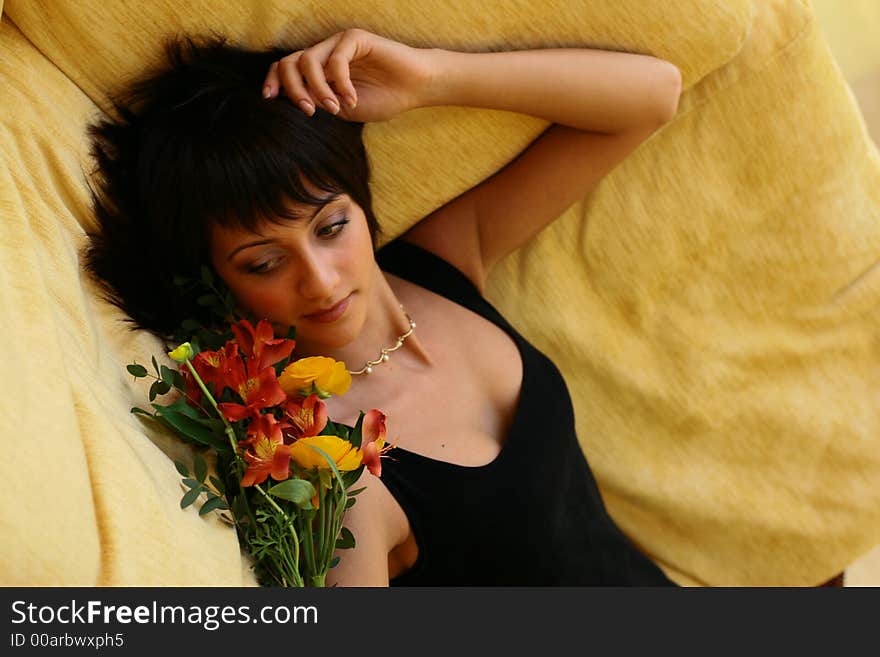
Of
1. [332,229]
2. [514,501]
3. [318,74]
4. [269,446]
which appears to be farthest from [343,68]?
[514,501]

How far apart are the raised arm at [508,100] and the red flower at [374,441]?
1.11ft

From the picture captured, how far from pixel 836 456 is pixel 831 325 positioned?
0.21 m

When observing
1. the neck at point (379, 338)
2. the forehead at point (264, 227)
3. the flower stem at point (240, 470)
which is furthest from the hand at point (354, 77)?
the flower stem at point (240, 470)

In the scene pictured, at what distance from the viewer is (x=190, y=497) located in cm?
96

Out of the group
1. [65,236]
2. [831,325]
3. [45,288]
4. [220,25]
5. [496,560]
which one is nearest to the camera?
[45,288]

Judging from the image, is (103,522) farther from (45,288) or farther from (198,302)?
(198,302)

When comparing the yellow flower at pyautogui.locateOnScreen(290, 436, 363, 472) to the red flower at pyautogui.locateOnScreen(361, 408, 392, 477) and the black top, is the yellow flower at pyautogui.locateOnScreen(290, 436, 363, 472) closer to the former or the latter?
the red flower at pyautogui.locateOnScreen(361, 408, 392, 477)

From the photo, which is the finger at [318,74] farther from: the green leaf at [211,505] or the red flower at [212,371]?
the green leaf at [211,505]

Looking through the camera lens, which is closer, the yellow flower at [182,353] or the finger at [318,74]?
the yellow flower at [182,353]

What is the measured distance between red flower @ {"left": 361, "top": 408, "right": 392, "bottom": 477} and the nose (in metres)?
0.15

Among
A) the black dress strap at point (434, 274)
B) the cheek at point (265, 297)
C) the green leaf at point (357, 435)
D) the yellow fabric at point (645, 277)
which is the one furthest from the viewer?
the black dress strap at point (434, 274)

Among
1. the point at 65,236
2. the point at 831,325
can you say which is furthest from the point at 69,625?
the point at 831,325

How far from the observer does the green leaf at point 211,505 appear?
0.97 m

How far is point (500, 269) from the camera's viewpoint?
1.53 metres
